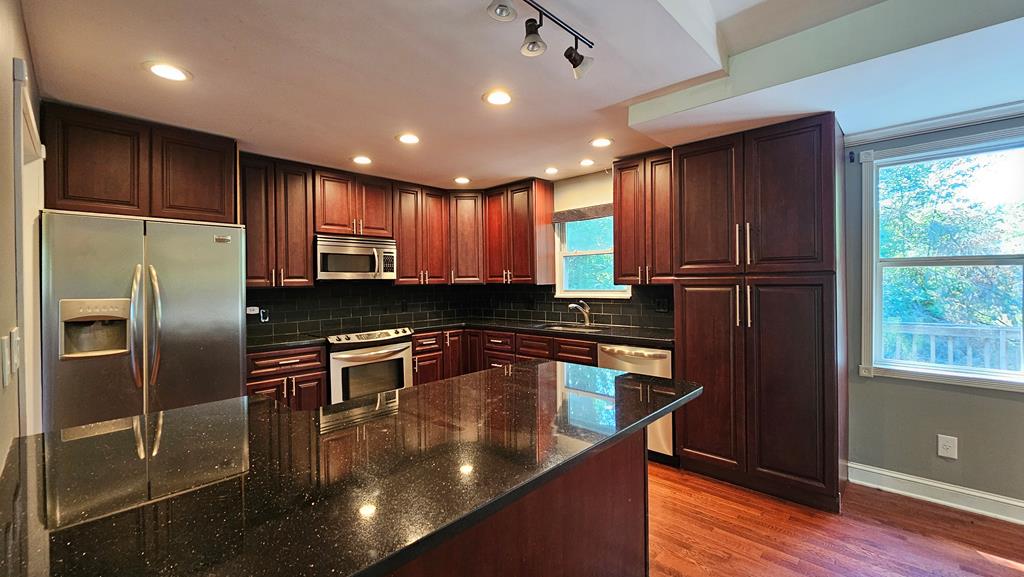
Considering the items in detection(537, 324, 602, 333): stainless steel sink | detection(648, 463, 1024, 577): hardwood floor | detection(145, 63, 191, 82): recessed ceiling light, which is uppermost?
detection(145, 63, 191, 82): recessed ceiling light

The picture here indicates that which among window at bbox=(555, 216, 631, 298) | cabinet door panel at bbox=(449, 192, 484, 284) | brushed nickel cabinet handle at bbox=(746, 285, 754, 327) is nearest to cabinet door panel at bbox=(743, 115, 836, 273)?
brushed nickel cabinet handle at bbox=(746, 285, 754, 327)

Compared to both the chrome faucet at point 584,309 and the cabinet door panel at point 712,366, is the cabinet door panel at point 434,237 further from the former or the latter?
the cabinet door panel at point 712,366

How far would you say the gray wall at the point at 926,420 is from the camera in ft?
7.82

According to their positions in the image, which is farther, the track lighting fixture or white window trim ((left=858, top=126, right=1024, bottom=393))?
white window trim ((left=858, top=126, right=1024, bottom=393))

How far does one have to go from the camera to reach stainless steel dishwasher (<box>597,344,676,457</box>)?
3.10 m

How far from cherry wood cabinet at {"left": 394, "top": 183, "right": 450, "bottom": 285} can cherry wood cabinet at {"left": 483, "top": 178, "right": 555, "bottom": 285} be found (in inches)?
17.7

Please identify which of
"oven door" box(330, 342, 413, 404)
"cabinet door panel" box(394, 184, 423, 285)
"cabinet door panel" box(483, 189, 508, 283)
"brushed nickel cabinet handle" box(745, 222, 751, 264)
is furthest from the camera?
"cabinet door panel" box(483, 189, 508, 283)

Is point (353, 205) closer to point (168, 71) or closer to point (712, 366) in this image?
point (168, 71)

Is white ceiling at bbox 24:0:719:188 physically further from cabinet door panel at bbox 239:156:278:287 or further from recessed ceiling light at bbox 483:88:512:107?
cabinet door panel at bbox 239:156:278:287

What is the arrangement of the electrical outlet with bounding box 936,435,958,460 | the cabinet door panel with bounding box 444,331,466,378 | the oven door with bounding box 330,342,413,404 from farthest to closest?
1. the cabinet door panel with bounding box 444,331,466,378
2. the oven door with bounding box 330,342,413,404
3. the electrical outlet with bounding box 936,435,958,460

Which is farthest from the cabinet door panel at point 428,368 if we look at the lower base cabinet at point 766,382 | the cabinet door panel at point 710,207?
the cabinet door panel at point 710,207

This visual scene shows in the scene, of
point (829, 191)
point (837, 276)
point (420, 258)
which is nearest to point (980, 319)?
point (837, 276)

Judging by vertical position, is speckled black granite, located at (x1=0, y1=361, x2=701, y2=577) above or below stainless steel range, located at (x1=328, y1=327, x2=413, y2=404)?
above

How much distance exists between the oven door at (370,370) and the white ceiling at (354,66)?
1685 mm
